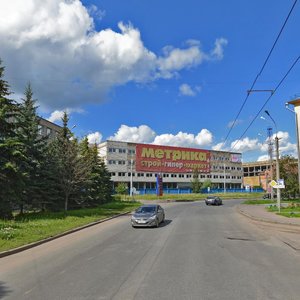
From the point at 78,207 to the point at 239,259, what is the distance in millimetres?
28950

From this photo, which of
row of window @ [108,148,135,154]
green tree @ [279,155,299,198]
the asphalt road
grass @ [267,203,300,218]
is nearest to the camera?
the asphalt road

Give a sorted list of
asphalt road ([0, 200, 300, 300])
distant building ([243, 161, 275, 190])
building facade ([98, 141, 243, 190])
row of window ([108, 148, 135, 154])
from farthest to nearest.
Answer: distant building ([243, 161, 275, 190]) < building facade ([98, 141, 243, 190]) < row of window ([108, 148, 135, 154]) < asphalt road ([0, 200, 300, 300])

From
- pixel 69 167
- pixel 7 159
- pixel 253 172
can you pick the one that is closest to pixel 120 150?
pixel 69 167

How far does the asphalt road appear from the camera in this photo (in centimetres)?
729

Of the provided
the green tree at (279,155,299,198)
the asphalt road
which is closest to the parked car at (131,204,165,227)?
the asphalt road

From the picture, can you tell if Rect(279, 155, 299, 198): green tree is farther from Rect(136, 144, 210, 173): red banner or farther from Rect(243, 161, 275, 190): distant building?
Rect(243, 161, 275, 190): distant building

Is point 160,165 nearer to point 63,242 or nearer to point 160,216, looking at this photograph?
point 160,216

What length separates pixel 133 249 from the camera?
13.4m

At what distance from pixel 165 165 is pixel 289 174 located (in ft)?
171

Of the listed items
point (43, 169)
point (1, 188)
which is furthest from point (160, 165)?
point (1, 188)

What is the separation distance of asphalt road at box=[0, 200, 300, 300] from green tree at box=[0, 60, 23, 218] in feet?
29.1

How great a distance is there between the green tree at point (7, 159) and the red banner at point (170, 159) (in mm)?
79518

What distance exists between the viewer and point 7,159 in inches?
949

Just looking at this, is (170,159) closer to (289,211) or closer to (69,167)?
(289,211)
